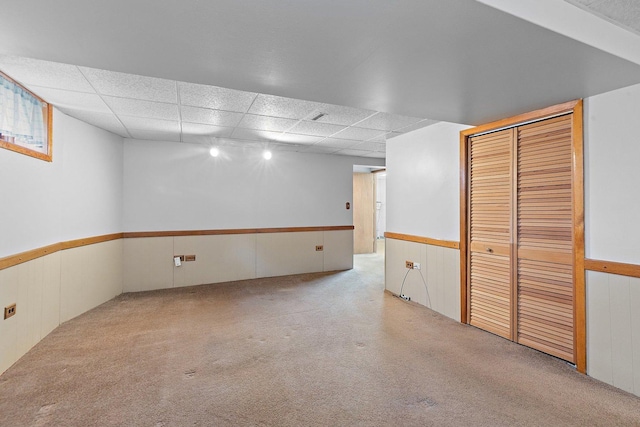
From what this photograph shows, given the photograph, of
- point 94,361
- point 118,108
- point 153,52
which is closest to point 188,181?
point 118,108

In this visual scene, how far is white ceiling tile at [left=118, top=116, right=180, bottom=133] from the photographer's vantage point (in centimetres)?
363

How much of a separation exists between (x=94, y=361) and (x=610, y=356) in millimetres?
3920

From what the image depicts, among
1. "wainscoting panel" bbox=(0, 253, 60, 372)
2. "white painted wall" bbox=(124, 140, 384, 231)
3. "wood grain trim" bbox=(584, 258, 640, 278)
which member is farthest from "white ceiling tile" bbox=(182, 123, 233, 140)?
"wood grain trim" bbox=(584, 258, 640, 278)

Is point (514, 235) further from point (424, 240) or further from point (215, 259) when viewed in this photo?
point (215, 259)

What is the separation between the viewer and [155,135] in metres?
4.42

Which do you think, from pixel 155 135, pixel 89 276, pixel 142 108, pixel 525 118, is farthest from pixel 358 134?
pixel 89 276

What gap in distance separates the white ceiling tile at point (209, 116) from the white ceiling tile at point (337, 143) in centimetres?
152

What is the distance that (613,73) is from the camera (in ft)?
6.24

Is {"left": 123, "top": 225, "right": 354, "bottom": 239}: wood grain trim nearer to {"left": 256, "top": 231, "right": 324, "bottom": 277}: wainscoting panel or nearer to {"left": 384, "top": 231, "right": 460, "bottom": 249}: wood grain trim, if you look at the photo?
{"left": 256, "top": 231, "right": 324, "bottom": 277}: wainscoting panel

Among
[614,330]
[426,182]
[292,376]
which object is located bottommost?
[292,376]

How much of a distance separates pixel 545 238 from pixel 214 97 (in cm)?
324

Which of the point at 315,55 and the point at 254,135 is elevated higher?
the point at 254,135

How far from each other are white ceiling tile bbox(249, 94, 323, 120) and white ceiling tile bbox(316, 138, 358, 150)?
49.9 inches

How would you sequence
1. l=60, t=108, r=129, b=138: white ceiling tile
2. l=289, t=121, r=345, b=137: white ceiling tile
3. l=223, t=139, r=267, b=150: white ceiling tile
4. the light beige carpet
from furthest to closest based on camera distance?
l=223, t=139, r=267, b=150: white ceiling tile
l=289, t=121, r=345, b=137: white ceiling tile
l=60, t=108, r=129, b=138: white ceiling tile
the light beige carpet
